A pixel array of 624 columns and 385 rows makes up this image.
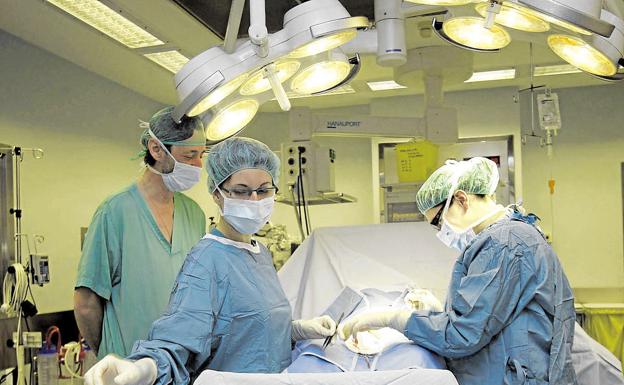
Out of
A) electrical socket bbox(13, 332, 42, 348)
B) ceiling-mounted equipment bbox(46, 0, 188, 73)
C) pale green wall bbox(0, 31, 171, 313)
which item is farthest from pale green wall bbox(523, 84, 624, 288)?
electrical socket bbox(13, 332, 42, 348)

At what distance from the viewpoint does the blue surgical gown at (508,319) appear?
5.34 ft

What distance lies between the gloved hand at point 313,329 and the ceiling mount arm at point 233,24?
0.89 metres

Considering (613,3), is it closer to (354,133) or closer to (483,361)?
(483,361)

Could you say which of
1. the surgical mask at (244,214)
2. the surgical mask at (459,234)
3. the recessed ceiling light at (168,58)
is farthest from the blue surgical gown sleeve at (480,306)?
the recessed ceiling light at (168,58)

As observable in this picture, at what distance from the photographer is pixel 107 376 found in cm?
110

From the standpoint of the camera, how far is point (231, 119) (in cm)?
140

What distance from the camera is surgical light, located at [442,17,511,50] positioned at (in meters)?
1.31

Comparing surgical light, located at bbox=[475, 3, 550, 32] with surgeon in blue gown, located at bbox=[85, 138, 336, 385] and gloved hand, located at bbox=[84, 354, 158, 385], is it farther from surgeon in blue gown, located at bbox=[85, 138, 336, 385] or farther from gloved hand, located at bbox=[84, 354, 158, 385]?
gloved hand, located at bbox=[84, 354, 158, 385]

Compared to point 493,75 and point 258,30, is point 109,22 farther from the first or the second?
point 493,75

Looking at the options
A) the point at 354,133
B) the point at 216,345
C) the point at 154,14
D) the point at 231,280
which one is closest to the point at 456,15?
the point at 231,280

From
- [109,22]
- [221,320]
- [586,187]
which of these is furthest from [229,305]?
[586,187]

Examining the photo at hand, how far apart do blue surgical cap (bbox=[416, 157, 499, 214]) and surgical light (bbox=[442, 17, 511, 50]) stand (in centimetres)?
59

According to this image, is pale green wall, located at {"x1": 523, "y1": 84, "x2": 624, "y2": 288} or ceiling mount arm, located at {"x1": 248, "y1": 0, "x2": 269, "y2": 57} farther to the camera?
pale green wall, located at {"x1": 523, "y1": 84, "x2": 624, "y2": 288}

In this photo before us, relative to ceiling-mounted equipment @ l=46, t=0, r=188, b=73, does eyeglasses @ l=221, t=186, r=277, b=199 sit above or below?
below
